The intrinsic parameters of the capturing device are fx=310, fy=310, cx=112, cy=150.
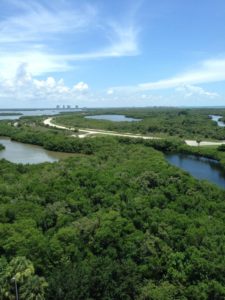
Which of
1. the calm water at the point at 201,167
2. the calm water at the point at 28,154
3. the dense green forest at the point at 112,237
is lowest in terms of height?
the calm water at the point at 28,154

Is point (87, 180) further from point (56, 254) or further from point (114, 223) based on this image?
point (56, 254)

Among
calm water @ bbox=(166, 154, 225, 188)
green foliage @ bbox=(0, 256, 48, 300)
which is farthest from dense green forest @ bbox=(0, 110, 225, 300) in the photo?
calm water @ bbox=(166, 154, 225, 188)

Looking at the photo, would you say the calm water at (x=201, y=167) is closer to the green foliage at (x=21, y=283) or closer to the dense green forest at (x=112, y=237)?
the dense green forest at (x=112, y=237)

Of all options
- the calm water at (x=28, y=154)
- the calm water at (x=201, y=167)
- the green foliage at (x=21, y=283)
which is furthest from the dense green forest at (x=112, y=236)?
the calm water at (x=28, y=154)

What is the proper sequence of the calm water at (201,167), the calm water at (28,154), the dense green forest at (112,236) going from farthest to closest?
the calm water at (28,154), the calm water at (201,167), the dense green forest at (112,236)

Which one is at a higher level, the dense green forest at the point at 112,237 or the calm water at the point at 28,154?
the dense green forest at the point at 112,237

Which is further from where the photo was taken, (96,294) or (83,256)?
(83,256)

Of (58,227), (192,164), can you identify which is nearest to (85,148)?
(192,164)

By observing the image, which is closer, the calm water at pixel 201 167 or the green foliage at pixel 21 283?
the green foliage at pixel 21 283
